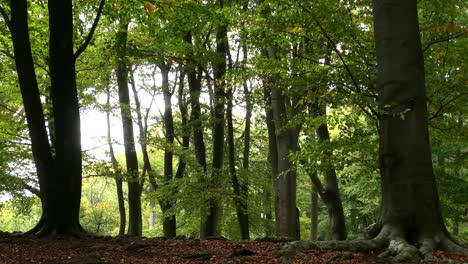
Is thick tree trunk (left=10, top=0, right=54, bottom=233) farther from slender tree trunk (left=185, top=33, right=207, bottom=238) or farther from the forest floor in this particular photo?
slender tree trunk (left=185, top=33, right=207, bottom=238)

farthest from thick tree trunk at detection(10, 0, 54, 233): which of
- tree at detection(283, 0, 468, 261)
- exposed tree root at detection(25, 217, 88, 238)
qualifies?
tree at detection(283, 0, 468, 261)

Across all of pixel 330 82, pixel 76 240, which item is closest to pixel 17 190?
pixel 76 240

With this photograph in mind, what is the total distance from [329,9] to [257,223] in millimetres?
12051

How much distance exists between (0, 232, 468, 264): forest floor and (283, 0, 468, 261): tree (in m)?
0.24

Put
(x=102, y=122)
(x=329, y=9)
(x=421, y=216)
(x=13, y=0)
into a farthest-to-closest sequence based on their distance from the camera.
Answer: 1. (x=102, y=122)
2. (x=13, y=0)
3. (x=329, y=9)
4. (x=421, y=216)

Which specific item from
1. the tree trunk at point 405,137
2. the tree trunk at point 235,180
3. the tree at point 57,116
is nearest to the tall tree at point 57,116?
the tree at point 57,116

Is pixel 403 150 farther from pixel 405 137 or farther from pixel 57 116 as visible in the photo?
pixel 57 116

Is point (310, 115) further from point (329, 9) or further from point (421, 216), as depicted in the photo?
point (421, 216)

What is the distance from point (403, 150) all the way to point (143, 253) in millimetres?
3720

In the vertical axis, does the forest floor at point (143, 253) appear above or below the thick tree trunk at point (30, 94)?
below

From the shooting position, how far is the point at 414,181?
452cm

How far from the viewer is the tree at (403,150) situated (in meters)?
4.49

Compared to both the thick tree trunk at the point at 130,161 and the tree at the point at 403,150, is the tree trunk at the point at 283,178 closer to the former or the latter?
the thick tree trunk at the point at 130,161

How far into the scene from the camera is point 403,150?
4.61m
